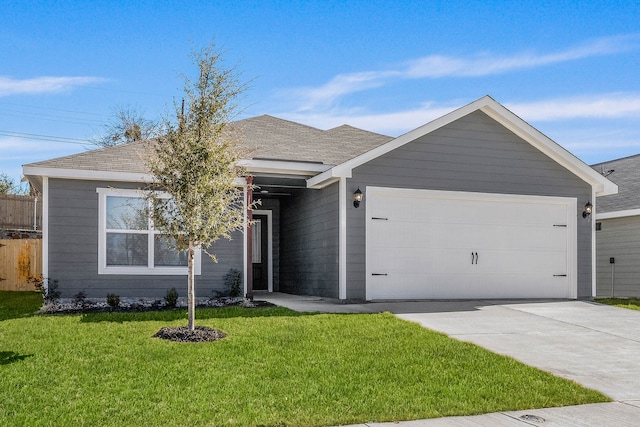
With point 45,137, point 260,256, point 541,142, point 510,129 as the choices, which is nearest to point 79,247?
point 260,256

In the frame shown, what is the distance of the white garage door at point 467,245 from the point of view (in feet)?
43.0

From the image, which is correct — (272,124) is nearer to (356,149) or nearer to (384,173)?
(356,149)

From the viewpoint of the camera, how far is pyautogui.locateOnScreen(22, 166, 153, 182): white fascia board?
11969 mm

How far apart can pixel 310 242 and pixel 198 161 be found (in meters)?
6.10

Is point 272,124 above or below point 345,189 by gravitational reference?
above

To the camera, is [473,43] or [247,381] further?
[473,43]

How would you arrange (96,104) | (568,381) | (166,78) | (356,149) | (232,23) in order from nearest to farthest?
(568,381), (166,78), (232,23), (356,149), (96,104)

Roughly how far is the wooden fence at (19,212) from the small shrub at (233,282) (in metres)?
15.1

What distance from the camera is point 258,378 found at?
673 centimetres

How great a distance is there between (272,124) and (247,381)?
11333 mm

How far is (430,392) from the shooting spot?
6445mm

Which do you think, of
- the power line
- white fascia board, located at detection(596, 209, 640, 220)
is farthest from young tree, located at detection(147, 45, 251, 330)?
the power line

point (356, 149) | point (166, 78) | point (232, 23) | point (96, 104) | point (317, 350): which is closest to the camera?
point (317, 350)

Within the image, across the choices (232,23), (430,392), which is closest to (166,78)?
(232,23)
